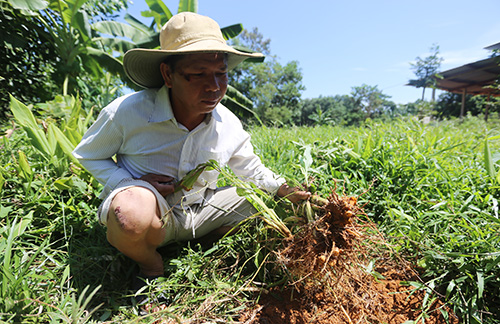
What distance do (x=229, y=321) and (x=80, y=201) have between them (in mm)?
1302

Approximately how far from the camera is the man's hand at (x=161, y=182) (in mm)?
1440

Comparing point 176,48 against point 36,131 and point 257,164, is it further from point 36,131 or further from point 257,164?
point 36,131

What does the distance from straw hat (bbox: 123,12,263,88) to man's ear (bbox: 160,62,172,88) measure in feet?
0.16

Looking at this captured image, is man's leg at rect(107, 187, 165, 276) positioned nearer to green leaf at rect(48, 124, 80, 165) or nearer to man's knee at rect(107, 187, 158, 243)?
man's knee at rect(107, 187, 158, 243)

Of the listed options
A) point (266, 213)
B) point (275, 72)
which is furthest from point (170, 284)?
point (275, 72)

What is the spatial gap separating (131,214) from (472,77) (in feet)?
52.7

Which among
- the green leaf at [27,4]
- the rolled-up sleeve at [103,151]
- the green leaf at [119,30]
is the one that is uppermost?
the green leaf at [119,30]

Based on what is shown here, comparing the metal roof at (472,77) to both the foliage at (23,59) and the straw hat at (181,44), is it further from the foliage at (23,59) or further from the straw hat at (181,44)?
the foliage at (23,59)

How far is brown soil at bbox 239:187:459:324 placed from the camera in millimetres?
1223

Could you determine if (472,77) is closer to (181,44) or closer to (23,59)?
(181,44)

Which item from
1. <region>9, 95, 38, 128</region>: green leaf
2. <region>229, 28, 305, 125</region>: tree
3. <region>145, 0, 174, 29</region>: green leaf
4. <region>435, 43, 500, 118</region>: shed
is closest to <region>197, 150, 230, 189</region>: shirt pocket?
<region>9, 95, 38, 128</region>: green leaf

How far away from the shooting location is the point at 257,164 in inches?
68.2

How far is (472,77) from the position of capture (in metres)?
12.9

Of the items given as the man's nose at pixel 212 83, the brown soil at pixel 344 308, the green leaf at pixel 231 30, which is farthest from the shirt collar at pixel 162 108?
the green leaf at pixel 231 30
